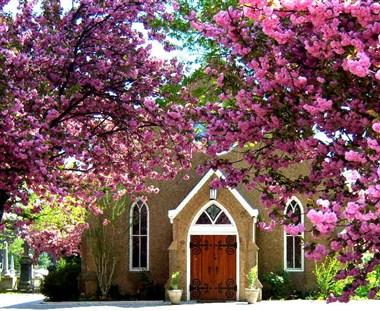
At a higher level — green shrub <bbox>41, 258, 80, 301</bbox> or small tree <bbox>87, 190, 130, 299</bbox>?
small tree <bbox>87, 190, 130, 299</bbox>

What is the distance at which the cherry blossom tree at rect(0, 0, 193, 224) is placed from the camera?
28.9ft

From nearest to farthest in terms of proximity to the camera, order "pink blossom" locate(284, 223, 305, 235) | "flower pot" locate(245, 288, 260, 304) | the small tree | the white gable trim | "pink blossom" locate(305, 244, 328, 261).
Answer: "pink blossom" locate(305, 244, 328, 261) → "pink blossom" locate(284, 223, 305, 235) → "flower pot" locate(245, 288, 260, 304) → the white gable trim → the small tree

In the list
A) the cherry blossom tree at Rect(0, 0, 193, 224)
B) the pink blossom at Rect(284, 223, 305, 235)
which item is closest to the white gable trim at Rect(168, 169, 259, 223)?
the cherry blossom tree at Rect(0, 0, 193, 224)

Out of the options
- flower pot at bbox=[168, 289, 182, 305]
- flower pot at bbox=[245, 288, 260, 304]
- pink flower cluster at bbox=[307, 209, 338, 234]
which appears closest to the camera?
pink flower cluster at bbox=[307, 209, 338, 234]

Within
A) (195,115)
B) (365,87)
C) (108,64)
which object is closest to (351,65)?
(365,87)

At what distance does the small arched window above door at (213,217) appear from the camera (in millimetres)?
24672

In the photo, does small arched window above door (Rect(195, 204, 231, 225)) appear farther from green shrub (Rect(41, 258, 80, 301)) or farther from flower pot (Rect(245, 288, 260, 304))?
green shrub (Rect(41, 258, 80, 301))

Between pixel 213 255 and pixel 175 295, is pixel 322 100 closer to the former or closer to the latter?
pixel 175 295

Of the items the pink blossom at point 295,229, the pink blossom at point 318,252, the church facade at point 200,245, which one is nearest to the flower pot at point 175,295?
the church facade at point 200,245

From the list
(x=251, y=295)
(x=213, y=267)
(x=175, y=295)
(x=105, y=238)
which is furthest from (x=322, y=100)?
(x=105, y=238)

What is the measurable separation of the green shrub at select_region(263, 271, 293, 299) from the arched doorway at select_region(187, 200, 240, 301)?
3.29 ft

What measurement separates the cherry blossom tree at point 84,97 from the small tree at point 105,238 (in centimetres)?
1255

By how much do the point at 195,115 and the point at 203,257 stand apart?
56.2 ft

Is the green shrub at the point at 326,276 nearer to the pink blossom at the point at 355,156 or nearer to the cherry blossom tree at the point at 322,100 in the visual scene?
the cherry blossom tree at the point at 322,100
